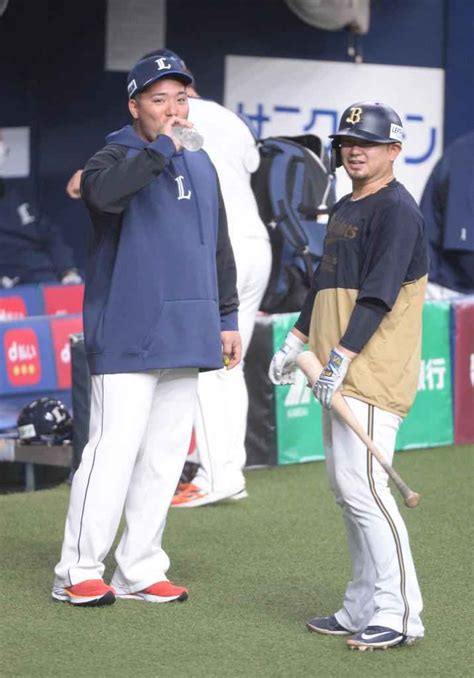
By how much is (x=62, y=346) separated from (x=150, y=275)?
3.19 meters

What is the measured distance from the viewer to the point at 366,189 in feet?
14.7

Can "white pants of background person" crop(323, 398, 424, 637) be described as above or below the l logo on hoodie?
below

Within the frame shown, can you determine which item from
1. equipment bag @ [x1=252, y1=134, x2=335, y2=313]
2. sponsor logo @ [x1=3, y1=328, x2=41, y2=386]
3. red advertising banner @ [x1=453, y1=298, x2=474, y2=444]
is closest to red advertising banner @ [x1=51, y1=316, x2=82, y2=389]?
sponsor logo @ [x1=3, y1=328, x2=41, y2=386]

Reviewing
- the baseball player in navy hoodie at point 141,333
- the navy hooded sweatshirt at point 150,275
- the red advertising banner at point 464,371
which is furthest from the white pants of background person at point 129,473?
the red advertising banner at point 464,371

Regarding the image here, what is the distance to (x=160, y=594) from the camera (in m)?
5.04

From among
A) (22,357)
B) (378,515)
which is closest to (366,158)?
(378,515)

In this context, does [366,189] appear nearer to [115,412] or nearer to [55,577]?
[115,412]

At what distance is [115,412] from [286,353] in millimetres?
628

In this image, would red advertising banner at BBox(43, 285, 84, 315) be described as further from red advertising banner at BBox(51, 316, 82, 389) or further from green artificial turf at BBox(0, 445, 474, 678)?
green artificial turf at BBox(0, 445, 474, 678)

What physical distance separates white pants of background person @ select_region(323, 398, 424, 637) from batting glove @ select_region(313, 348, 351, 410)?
0.33 feet

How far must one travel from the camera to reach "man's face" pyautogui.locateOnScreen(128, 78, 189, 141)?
481 centimetres

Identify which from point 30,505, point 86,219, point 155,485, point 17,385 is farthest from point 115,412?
point 86,219

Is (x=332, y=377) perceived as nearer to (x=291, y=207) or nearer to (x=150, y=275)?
(x=150, y=275)

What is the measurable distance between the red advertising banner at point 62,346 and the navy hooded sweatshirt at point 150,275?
3.02 meters
